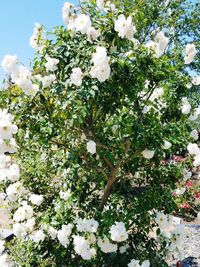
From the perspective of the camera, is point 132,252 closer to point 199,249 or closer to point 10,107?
point 10,107

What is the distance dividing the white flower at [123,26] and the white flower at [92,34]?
19 cm

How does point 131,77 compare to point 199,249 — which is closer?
point 131,77

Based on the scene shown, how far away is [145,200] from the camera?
3926mm

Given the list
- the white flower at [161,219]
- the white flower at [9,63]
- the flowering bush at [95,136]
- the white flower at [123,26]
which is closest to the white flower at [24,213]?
the flowering bush at [95,136]

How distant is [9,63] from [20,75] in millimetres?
227

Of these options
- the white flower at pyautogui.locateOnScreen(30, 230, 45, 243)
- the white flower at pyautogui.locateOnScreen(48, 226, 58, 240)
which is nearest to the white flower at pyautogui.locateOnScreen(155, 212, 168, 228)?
the white flower at pyautogui.locateOnScreen(48, 226, 58, 240)

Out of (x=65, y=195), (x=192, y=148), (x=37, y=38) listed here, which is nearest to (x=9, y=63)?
(x=37, y=38)

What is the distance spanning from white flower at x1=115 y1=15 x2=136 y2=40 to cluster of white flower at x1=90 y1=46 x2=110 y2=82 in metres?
0.22

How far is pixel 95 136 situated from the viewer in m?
3.72

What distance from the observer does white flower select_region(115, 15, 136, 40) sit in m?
3.04

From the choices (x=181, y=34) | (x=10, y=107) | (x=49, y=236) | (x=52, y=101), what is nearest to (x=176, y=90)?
(x=52, y=101)

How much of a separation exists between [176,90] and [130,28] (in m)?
1.03

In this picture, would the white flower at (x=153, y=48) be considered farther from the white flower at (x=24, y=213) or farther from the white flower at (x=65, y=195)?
the white flower at (x=24, y=213)

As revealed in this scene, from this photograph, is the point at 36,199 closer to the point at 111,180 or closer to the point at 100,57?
the point at 111,180
